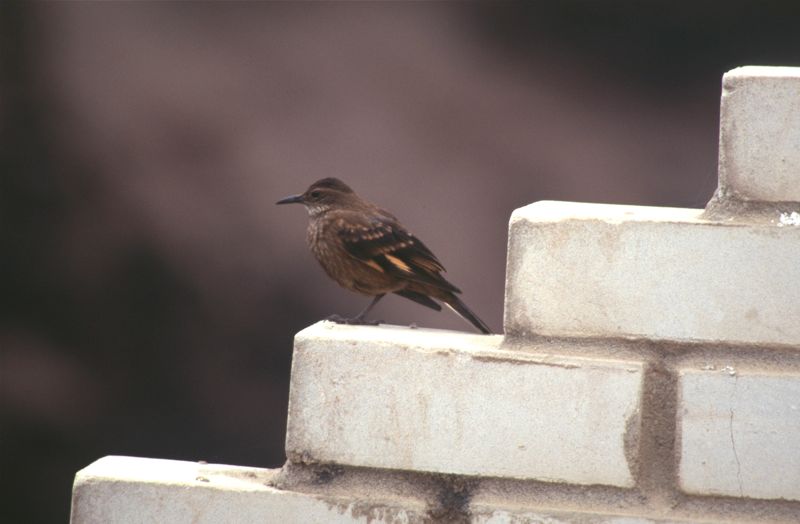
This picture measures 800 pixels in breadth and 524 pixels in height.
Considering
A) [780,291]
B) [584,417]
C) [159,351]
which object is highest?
[780,291]

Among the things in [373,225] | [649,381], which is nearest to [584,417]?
[649,381]

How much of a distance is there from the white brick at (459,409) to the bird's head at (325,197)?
6.19 ft

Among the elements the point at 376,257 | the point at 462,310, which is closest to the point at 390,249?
the point at 376,257

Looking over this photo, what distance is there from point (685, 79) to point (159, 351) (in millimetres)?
3038

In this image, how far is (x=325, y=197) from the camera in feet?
16.5

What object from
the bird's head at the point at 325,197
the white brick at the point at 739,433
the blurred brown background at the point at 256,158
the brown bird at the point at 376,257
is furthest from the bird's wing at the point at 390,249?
the blurred brown background at the point at 256,158

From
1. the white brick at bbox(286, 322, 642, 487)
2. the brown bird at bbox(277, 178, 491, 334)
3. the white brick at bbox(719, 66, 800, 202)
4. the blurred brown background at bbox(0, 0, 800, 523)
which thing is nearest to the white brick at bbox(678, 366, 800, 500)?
the white brick at bbox(286, 322, 642, 487)

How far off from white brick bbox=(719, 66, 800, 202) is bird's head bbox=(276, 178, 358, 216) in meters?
2.12

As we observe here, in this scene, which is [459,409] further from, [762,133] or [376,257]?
[376,257]

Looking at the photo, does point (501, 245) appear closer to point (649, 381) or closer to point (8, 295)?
point (8, 295)

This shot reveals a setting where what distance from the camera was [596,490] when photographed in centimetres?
303

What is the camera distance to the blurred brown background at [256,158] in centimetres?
700

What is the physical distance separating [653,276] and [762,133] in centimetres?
33

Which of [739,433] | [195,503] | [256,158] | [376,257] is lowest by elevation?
[195,503]
